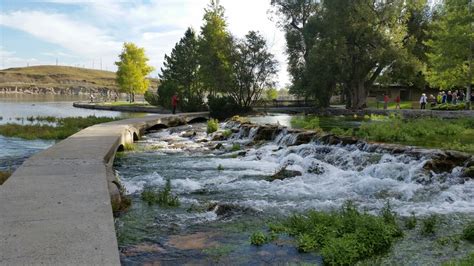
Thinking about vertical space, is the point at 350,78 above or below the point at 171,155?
above

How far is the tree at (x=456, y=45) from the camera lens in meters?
35.5

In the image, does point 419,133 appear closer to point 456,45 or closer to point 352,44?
point 456,45

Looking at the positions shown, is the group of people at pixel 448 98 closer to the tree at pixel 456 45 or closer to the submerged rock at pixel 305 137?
the tree at pixel 456 45

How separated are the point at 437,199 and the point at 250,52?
39.0m

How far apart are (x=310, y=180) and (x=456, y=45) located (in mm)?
29702

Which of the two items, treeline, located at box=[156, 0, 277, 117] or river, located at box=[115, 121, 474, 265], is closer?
river, located at box=[115, 121, 474, 265]

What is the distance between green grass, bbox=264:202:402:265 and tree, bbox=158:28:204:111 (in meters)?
46.7

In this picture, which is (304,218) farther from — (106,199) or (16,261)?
(16,261)

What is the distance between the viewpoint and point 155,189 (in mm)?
11133

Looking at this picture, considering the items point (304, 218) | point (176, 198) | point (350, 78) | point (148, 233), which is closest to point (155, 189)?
point (176, 198)

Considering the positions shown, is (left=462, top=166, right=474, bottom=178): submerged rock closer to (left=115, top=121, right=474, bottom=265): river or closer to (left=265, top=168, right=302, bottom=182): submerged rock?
(left=115, top=121, right=474, bottom=265): river

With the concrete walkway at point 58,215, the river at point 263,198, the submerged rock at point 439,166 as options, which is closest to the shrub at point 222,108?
the river at point 263,198

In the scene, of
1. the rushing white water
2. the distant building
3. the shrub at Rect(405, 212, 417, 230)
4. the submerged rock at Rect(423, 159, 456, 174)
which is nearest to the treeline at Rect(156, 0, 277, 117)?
the distant building

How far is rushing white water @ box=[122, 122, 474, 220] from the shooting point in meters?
9.82
